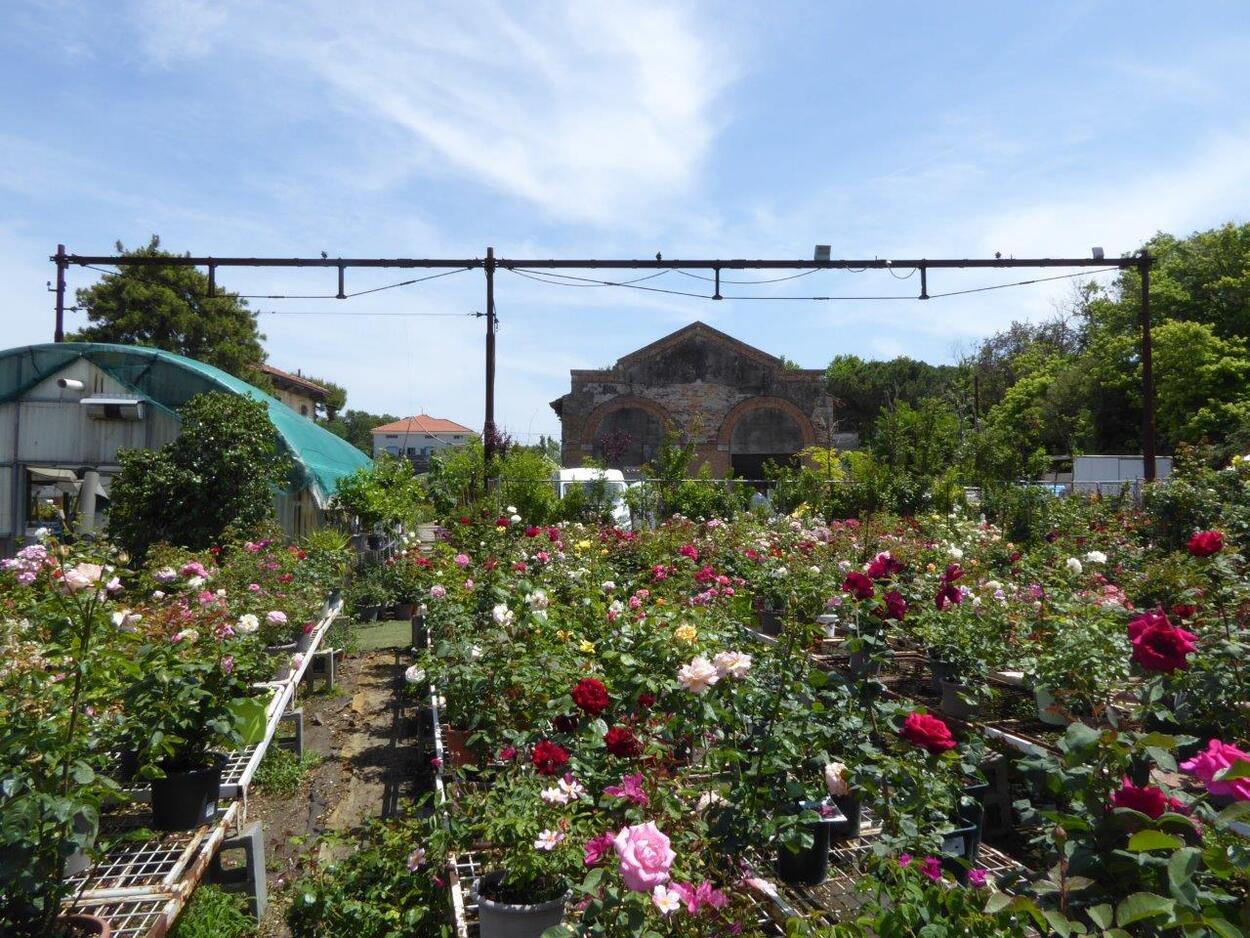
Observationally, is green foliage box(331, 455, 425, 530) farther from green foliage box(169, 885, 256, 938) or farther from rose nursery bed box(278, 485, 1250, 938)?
green foliage box(169, 885, 256, 938)

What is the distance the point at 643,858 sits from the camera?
5.30ft

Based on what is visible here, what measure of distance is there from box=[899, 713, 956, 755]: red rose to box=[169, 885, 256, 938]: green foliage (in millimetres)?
2643

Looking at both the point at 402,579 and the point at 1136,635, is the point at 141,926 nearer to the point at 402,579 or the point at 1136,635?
the point at 1136,635

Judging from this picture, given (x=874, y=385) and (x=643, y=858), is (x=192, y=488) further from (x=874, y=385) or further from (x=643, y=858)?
(x=874, y=385)

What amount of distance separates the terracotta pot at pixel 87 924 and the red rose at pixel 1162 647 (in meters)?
2.75

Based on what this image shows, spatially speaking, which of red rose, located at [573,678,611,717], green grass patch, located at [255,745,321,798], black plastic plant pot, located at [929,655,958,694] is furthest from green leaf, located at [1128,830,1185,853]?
green grass patch, located at [255,745,321,798]

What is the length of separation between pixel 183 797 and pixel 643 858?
2372mm

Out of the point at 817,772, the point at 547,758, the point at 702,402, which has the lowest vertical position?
the point at 817,772

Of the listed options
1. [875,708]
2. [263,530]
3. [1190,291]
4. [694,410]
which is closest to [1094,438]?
[1190,291]

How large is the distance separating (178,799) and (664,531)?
21.0ft

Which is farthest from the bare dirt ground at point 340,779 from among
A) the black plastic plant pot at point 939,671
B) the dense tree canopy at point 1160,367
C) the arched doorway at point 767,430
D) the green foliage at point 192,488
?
→ the arched doorway at point 767,430

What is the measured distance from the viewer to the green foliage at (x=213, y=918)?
126 inches

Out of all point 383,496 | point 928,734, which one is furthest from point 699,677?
point 383,496

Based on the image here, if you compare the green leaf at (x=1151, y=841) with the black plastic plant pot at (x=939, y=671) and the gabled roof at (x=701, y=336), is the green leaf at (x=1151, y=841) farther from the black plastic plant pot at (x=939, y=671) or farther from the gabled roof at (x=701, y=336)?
the gabled roof at (x=701, y=336)
